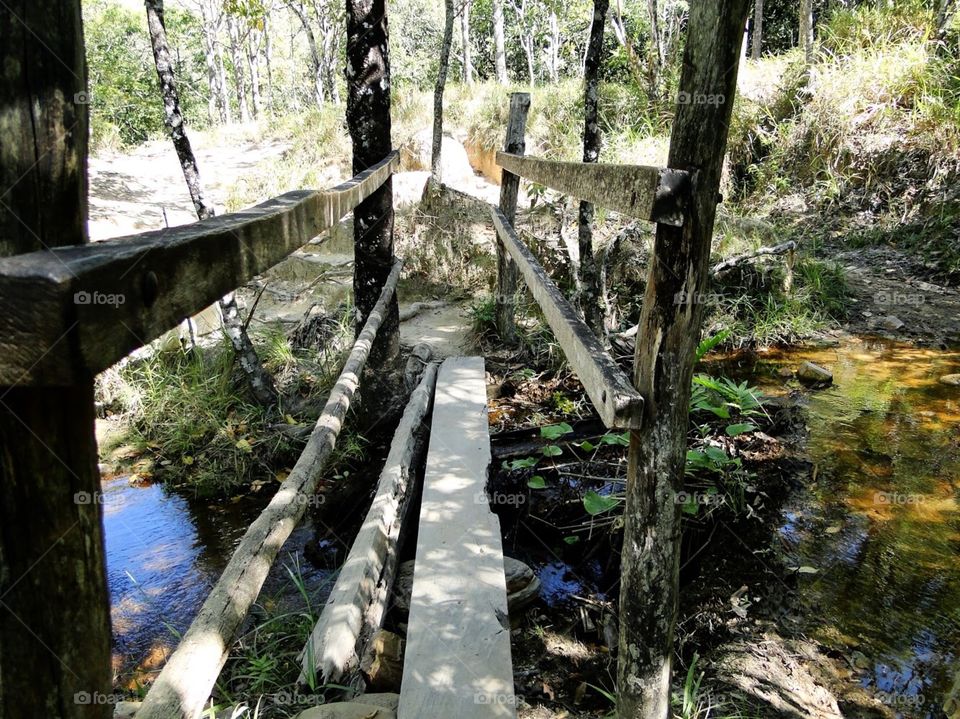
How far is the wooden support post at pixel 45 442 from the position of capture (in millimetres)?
700

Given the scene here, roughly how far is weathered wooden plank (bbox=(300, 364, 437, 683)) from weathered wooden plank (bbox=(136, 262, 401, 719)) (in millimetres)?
464

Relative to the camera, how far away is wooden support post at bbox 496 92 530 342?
19.4 ft

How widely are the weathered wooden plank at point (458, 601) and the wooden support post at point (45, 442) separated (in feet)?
4.93

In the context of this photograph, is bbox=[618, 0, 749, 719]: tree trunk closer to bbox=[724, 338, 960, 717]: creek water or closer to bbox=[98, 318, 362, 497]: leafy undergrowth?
bbox=[724, 338, 960, 717]: creek water

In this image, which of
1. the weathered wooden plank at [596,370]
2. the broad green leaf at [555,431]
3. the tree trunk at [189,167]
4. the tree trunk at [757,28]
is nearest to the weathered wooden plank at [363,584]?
the broad green leaf at [555,431]

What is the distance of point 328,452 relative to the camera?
2.73 m

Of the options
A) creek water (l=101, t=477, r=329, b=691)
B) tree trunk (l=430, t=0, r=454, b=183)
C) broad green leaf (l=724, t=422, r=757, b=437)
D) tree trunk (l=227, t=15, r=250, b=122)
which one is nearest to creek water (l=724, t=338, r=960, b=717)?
broad green leaf (l=724, t=422, r=757, b=437)

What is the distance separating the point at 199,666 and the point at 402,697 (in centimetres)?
82

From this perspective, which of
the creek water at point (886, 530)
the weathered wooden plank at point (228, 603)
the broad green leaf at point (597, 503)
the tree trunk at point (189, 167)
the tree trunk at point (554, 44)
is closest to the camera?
the weathered wooden plank at point (228, 603)

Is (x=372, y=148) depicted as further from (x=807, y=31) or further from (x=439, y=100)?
(x=807, y=31)

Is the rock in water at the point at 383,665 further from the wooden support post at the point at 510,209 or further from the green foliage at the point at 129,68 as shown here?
the green foliage at the point at 129,68

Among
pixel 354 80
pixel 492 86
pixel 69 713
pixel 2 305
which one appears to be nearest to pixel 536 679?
pixel 69 713

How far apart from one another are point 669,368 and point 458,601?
143cm

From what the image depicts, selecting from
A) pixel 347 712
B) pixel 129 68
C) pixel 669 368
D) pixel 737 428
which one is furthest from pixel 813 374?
pixel 129 68
